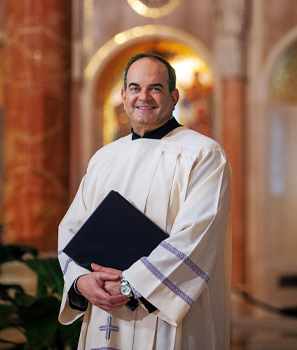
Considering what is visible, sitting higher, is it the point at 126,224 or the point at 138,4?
the point at 138,4

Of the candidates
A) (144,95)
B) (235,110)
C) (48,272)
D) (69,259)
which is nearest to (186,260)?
(69,259)

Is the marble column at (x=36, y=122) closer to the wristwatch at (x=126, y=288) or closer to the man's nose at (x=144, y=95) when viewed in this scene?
the man's nose at (x=144, y=95)

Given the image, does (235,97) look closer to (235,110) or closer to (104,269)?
(235,110)

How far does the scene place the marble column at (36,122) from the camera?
5113mm

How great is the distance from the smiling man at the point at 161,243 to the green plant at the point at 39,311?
0.57m

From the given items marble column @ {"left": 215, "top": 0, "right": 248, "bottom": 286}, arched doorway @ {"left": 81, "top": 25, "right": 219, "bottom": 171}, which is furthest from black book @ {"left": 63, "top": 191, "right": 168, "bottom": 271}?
arched doorway @ {"left": 81, "top": 25, "right": 219, "bottom": 171}

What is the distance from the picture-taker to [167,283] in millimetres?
1754

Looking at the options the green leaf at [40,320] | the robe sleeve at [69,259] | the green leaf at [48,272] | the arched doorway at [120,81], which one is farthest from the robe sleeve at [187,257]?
the arched doorway at [120,81]

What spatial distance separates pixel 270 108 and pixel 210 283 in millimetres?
5110

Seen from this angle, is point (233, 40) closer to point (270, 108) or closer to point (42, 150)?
point (270, 108)

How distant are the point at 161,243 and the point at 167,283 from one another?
0.16m

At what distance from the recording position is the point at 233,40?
6.53 m

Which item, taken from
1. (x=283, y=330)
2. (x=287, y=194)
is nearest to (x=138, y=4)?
(x=287, y=194)

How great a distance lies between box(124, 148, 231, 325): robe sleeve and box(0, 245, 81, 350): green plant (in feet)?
3.40
